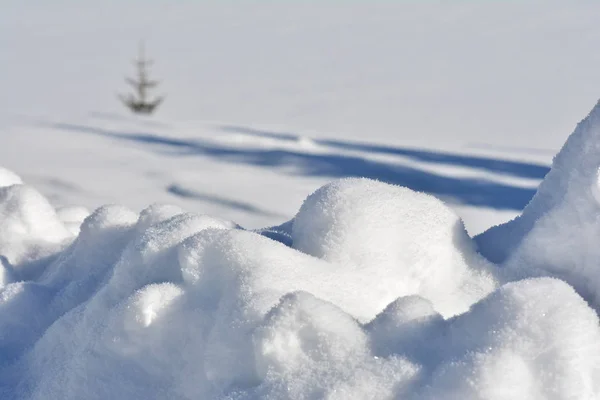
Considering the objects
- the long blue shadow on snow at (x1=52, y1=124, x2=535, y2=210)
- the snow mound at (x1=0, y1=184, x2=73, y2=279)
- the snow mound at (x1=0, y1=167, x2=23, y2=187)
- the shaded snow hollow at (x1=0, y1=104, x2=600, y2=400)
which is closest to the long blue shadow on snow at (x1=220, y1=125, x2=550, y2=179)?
the long blue shadow on snow at (x1=52, y1=124, x2=535, y2=210)

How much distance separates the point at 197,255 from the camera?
4.79 ft

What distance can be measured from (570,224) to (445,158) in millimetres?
3490

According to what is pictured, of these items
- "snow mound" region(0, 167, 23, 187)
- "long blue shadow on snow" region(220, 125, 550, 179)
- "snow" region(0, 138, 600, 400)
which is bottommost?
"long blue shadow on snow" region(220, 125, 550, 179)

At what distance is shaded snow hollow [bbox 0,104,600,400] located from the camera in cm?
109

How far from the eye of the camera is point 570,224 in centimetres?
158

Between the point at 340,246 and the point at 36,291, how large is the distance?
2.55 ft

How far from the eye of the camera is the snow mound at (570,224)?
1.53 metres

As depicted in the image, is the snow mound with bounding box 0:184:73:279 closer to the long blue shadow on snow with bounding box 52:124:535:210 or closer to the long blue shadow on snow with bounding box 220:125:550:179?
the long blue shadow on snow with bounding box 52:124:535:210

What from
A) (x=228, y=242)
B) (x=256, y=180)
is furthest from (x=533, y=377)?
(x=256, y=180)

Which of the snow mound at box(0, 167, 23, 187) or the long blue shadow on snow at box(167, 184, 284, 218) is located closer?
the snow mound at box(0, 167, 23, 187)

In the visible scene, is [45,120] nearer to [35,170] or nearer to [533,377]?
[35,170]

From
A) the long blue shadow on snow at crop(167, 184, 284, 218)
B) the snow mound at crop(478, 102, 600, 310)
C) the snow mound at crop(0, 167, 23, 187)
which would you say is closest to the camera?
the snow mound at crop(478, 102, 600, 310)

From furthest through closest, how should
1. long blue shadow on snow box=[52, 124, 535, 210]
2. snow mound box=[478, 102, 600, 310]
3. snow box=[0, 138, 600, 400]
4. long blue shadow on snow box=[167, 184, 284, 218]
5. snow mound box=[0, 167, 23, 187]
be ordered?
long blue shadow on snow box=[52, 124, 535, 210] < long blue shadow on snow box=[167, 184, 284, 218] < snow mound box=[0, 167, 23, 187] < snow mound box=[478, 102, 600, 310] < snow box=[0, 138, 600, 400]

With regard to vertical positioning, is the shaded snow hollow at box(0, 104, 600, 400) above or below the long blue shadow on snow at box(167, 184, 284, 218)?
above
